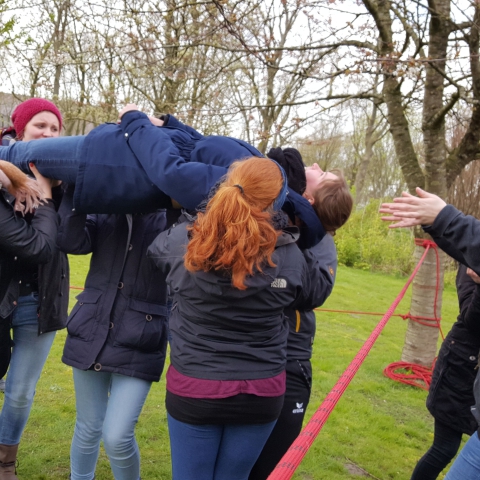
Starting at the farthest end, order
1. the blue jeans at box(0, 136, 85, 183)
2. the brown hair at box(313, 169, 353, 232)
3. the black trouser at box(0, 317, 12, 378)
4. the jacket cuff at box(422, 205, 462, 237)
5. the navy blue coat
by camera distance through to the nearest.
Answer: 1. the black trouser at box(0, 317, 12, 378)
2. the brown hair at box(313, 169, 353, 232)
3. the blue jeans at box(0, 136, 85, 183)
4. the jacket cuff at box(422, 205, 462, 237)
5. the navy blue coat

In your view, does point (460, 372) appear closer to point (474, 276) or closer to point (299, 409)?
point (474, 276)

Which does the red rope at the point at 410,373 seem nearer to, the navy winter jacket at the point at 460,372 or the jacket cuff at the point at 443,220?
the navy winter jacket at the point at 460,372

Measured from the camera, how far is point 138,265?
239cm

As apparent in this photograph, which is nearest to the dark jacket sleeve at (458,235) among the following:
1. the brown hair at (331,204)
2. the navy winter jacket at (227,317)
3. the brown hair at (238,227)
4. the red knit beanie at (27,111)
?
the brown hair at (331,204)

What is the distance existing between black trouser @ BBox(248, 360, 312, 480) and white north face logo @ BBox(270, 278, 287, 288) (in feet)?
1.94

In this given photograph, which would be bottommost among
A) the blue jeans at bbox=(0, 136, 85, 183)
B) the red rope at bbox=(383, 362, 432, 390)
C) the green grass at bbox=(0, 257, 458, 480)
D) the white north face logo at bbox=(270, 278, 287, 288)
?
the green grass at bbox=(0, 257, 458, 480)

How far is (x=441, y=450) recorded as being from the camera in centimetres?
290

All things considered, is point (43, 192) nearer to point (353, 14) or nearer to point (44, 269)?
point (44, 269)

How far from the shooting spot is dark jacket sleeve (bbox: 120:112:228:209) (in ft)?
6.07

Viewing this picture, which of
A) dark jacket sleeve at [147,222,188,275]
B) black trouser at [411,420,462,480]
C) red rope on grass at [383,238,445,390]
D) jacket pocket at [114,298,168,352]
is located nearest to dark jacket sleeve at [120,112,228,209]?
dark jacket sleeve at [147,222,188,275]

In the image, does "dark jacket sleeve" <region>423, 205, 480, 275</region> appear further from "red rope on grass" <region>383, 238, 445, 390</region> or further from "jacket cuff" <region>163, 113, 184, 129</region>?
"red rope on grass" <region>383, 238, 445, 390</region>

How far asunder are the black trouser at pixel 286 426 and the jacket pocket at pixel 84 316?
0.89 metres

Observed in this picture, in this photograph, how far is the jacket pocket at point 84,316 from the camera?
2.33 meters

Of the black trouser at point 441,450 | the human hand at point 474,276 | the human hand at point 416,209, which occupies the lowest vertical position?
the black trouser at point 441,450
